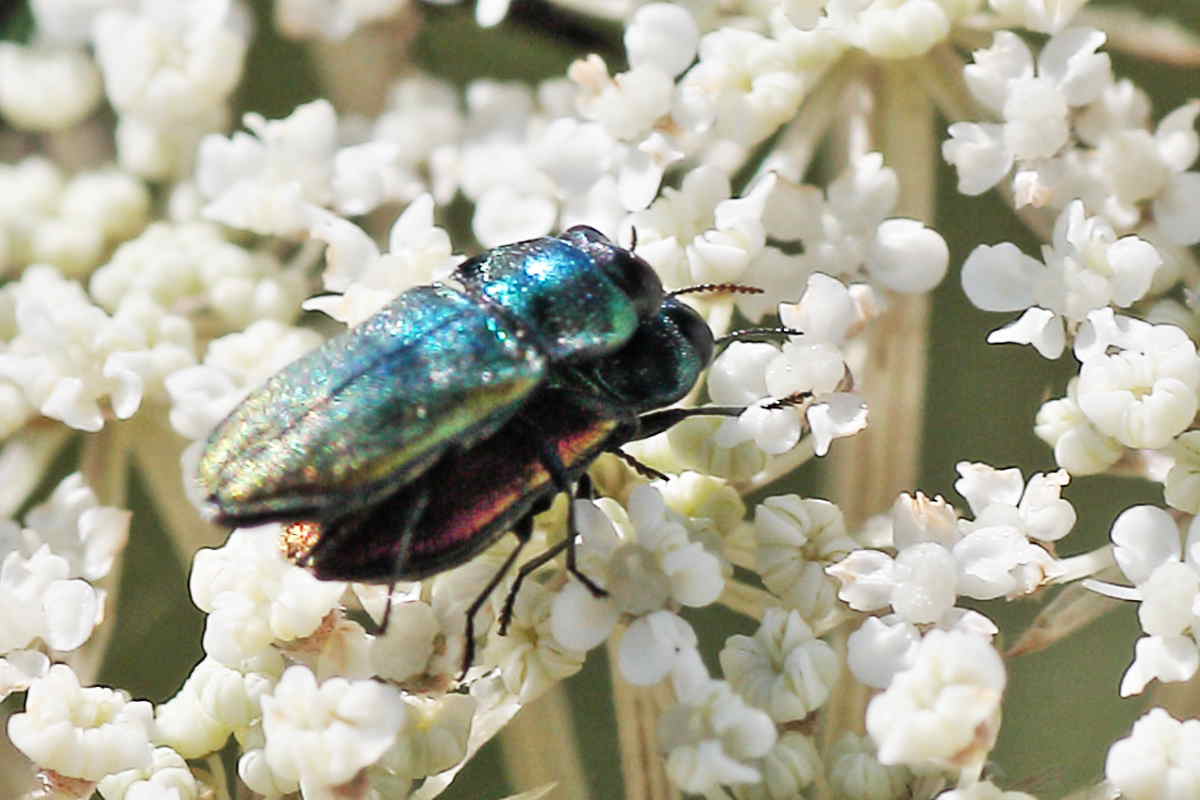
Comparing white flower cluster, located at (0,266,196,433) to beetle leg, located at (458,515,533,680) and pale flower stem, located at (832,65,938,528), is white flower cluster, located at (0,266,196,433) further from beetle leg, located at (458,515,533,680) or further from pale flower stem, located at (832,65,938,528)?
pale flower stem, located at (832,65,938,528)

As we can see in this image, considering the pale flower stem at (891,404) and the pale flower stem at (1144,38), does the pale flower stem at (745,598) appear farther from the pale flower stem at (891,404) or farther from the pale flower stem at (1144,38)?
the pale flower stem at (1144,38)

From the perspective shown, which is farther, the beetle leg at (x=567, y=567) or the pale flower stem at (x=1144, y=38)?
the pale flower stem at (x=1144, y=38)

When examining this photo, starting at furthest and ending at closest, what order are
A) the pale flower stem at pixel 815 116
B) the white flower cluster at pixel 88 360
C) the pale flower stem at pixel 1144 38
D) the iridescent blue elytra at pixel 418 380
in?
the pale flower stem at pixel 1144 38
the pale flower stem at pixel 815 116
the white flower cluster at pixel 88 360
the iridescent blue elytra at pixel 418 380

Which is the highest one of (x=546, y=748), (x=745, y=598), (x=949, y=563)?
(x=949, y=563)

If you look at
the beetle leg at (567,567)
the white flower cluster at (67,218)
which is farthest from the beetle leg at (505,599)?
the white flower cluster at (67,218)

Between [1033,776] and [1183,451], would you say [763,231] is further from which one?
[1033,776]

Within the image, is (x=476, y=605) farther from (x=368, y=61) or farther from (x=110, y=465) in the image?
(x=368, y=61)

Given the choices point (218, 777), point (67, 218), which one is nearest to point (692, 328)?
point (218, 777)
